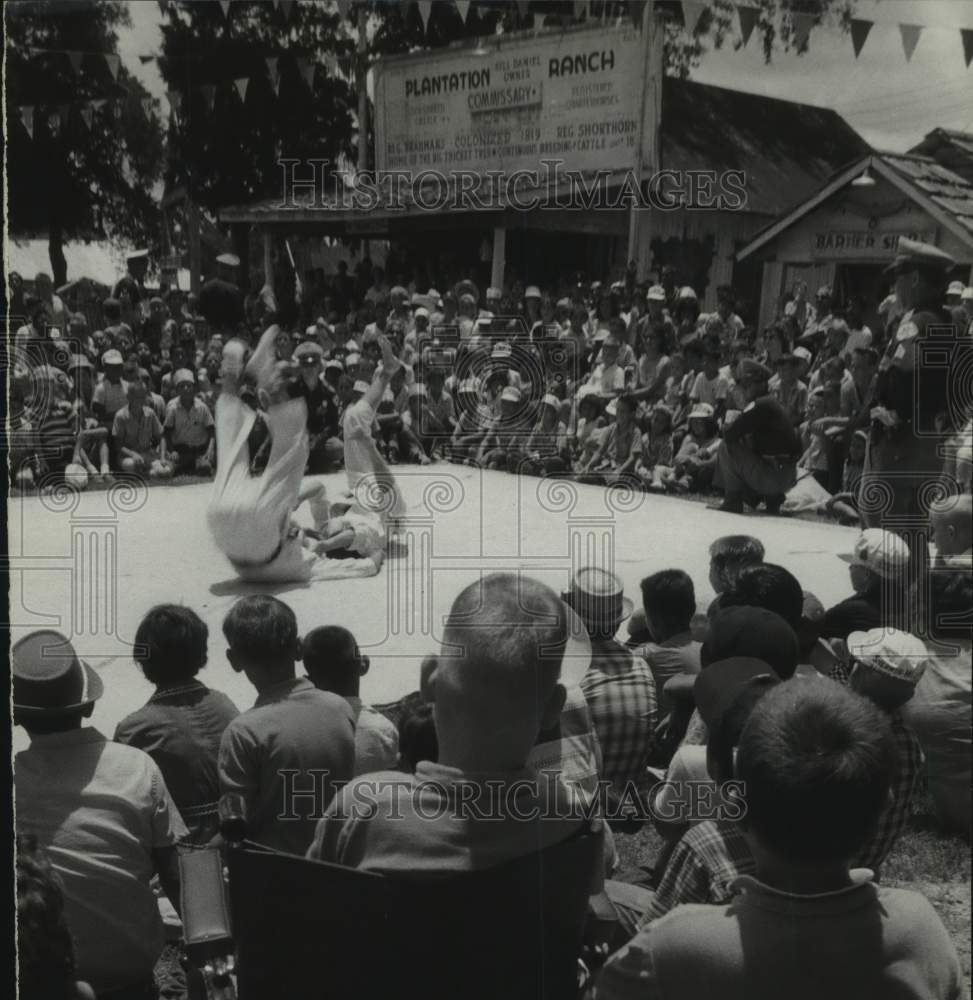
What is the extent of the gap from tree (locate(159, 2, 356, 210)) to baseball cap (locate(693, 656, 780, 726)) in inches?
84.7

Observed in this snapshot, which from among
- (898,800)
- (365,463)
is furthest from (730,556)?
(365,463)

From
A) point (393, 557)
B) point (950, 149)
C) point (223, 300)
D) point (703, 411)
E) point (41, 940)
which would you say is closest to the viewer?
point (41, 940)

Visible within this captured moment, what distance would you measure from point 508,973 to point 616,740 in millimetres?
1316

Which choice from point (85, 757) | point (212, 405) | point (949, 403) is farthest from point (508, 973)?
point (212, 405)

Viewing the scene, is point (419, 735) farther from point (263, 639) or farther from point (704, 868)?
point (704, 868)

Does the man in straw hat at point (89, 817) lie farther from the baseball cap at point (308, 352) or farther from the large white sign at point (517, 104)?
the baseball cap at point (308, 352)

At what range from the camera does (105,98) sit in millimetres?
3469

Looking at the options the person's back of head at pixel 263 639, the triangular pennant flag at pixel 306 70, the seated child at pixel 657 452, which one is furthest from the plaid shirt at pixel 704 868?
the seated child at pixel 657 452

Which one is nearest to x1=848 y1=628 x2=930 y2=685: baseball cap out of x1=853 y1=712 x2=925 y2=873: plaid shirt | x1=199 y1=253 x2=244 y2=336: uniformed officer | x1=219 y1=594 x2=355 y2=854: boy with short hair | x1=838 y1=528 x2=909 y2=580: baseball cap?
x1=853 y1=712 x2=925 y2=873: plaid shirt

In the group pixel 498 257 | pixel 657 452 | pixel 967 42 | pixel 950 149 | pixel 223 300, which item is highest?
pixel 967 42

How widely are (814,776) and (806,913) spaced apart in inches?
6.9

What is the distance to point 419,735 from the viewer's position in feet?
7.07

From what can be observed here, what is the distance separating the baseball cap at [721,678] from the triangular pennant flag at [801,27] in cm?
176

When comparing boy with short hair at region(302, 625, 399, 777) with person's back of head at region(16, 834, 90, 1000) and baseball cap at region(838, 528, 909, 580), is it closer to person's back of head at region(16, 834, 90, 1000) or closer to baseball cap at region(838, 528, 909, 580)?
person's back of head at region(16, 834, 90, 1000)
